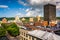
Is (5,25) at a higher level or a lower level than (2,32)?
higher

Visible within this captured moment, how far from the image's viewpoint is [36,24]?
4.35m

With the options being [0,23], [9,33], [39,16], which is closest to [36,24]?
[39,16]

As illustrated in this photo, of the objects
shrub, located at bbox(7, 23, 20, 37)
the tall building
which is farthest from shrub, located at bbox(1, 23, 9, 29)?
the tall building

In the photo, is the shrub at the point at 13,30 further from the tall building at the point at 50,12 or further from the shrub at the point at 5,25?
the tall building at the point at 50,12

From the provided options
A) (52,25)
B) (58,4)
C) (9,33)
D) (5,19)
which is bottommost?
(9,33)

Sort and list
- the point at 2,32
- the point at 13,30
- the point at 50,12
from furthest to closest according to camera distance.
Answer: the point at 13,30
the point at 2,32
the point at 50,12

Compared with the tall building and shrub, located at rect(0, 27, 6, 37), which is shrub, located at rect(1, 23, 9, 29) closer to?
shrub, located at rect(0, 27, 6, 37)

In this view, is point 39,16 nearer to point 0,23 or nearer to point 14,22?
point 14,22

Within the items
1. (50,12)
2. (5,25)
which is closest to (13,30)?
(5,25)

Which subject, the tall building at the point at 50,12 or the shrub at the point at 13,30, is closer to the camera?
the tall building at the point at 50,12

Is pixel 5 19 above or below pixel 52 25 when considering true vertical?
above

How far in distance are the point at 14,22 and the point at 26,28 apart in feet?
1.77

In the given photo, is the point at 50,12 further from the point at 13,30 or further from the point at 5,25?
the point at 5,25

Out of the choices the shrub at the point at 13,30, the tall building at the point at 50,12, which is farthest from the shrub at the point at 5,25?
the tall building at the point at 50,12
